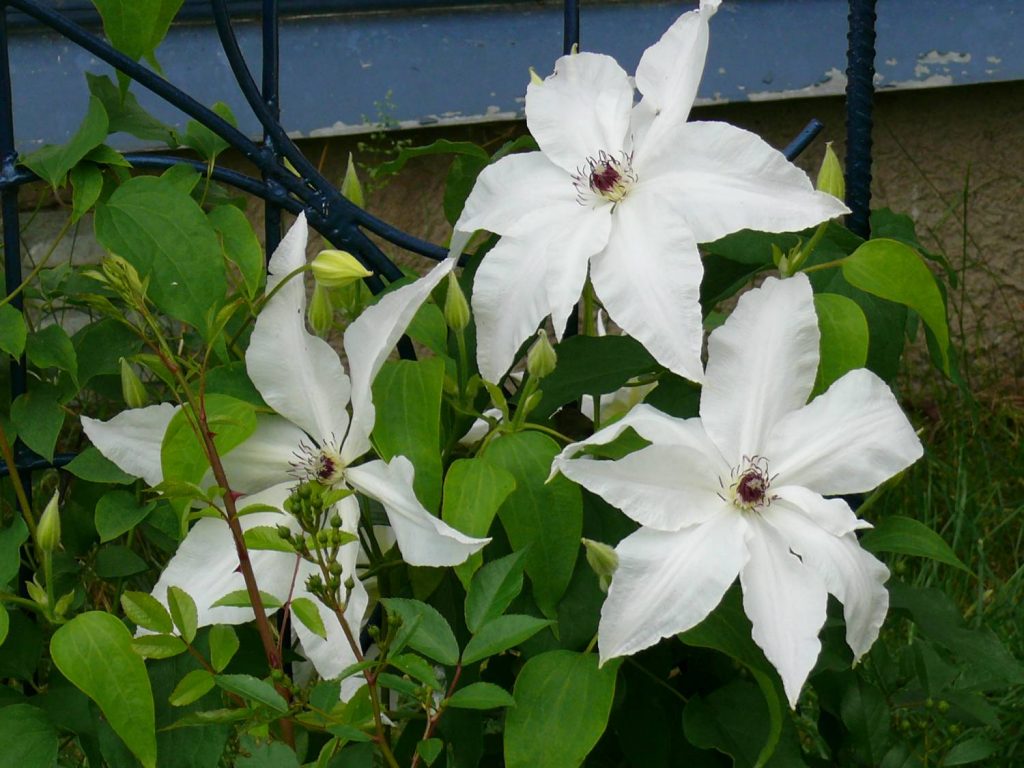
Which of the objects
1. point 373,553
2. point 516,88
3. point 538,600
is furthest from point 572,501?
point 516,88

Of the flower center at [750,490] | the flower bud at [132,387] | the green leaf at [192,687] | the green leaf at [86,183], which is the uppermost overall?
the green leaf at [86,183]

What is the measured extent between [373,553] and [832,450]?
1.03 feet

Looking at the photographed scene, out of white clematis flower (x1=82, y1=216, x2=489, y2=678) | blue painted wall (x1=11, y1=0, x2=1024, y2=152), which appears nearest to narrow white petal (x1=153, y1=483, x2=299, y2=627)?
white clematis flower (x1=82, y1=216, x2=489, y2=678)

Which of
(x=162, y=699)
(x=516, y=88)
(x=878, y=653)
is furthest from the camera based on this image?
(x=516, y=88)

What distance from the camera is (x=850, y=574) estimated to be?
72 cm

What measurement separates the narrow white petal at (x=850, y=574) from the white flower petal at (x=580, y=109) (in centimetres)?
26

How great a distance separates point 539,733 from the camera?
2.43 ft

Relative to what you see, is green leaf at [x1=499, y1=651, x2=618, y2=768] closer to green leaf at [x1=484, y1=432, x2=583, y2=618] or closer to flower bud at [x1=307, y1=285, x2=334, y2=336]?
green leaf at [x1=484, y1=432, x2=583, y2=618]

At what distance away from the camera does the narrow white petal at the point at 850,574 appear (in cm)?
72

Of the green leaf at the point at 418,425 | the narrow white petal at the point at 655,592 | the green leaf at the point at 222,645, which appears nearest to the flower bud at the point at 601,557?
the narrow white petal at the point at 655,592

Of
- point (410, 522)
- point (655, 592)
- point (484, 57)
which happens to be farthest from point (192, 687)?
point (484, 57)

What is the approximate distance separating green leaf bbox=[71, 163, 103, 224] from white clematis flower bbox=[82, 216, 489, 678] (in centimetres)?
15

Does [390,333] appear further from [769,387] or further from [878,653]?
[878,653]

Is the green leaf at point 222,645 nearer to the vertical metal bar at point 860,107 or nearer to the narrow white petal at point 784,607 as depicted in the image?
the narrow white petal at point 784,607
